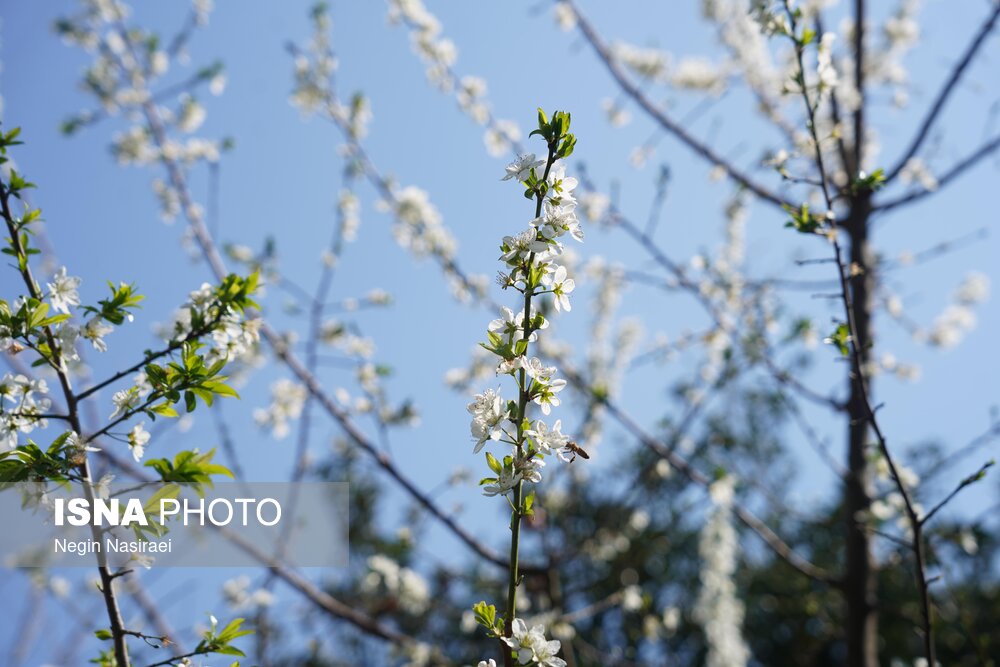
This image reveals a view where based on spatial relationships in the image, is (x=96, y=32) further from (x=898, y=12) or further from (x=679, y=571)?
(x=679, y=571)

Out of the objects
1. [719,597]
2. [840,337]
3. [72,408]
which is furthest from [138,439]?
[719,597]

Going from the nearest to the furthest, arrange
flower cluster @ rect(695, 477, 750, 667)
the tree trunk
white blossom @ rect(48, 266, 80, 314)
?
1. white blossom @ rect(48, 266, 80, 314)
2. the tree trunk
3. flower cluster @ rect(695, 477, 750, 667)

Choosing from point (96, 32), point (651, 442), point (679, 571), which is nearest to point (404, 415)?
point (651, 442)

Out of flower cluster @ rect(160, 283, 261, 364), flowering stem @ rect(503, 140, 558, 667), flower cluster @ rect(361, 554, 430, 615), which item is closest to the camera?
flowering stem @ rect(503, 140, 558, 667)

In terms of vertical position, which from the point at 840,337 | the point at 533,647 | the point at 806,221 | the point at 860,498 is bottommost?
the point at 533,647

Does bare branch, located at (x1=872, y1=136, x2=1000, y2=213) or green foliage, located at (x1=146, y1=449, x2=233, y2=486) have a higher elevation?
bare branch, located at (x1=872, y1=136, x2=1000, y2=213)

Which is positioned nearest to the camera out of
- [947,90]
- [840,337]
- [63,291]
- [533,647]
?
[533,647]

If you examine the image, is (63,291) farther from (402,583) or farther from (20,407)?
(402,583)

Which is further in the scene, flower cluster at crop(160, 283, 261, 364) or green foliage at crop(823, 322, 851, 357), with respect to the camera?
green foliage at crop(823, 322, 851, 357)

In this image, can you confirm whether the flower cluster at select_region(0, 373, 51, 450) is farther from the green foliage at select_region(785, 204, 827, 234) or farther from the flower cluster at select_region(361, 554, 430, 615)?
the flower cluster at select_region(361, 554, 430, 615)

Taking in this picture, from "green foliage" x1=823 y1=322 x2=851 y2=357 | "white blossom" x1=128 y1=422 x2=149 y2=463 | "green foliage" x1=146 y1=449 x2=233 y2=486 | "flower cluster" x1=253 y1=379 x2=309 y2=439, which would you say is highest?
"flower cluster" x1=253 y1=379 x2=309 y2=439

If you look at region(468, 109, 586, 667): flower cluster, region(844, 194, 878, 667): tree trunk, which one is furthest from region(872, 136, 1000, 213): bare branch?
region(468, 109, 586, 667): flower cluster

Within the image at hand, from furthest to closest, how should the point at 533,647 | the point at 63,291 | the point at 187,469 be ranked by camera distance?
the point at 63,291 → the point at 187,469 → the point at 533,647

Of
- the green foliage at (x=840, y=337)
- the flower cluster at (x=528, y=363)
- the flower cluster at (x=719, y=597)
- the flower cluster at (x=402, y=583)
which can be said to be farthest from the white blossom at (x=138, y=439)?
the flower cluster at (x=719, y=597)
